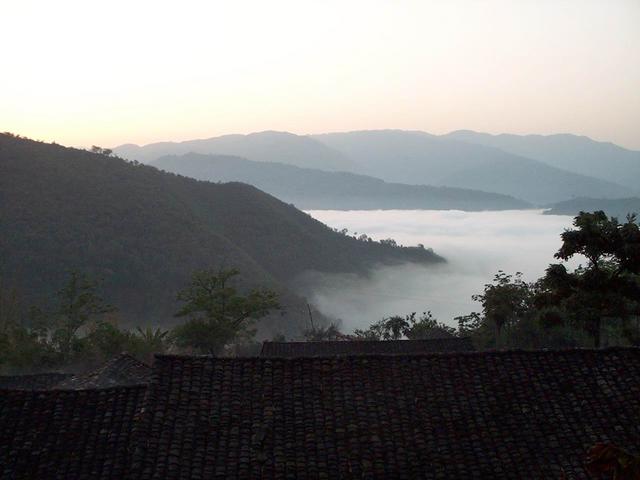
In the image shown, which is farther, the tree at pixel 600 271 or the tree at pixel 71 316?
the tree at pixel 71 316

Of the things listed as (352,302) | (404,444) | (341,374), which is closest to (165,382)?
(341,374)

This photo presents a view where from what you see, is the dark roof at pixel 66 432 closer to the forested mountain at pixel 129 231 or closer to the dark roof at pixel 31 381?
the dark roof at pixel 31 381

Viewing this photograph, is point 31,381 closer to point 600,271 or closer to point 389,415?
point 389,415

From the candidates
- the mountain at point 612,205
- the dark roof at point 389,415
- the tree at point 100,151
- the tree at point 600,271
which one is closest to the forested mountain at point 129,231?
the tree at point 100,151

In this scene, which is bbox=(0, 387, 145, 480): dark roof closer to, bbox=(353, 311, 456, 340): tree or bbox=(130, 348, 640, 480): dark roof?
bbox=(130, 348, 640, 480): dark roof

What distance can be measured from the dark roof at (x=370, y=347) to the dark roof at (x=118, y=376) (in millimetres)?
3952

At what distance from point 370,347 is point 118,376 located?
7382 mm

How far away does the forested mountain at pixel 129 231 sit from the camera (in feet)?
145

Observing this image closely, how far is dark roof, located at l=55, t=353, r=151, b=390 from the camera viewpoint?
1459 centimetres

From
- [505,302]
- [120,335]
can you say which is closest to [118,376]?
[120,335]

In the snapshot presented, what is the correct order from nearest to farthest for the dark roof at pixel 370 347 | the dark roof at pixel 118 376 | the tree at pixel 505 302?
1. the dark roof at pixel 118 376
2. the dark roof at pixel 370 347
3. the tree at pixel 505 302

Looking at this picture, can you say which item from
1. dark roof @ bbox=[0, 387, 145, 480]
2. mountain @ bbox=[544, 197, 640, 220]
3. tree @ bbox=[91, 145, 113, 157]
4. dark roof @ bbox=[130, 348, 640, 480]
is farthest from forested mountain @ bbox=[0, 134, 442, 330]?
mountain @ bbox=[544, 197, 640, 220]

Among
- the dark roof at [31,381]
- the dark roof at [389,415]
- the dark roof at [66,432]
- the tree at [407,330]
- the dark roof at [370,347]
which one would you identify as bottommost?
the tree at [407,330]

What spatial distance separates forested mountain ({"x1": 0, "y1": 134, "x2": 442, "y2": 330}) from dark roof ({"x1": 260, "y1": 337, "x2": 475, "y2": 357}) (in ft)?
95.2
